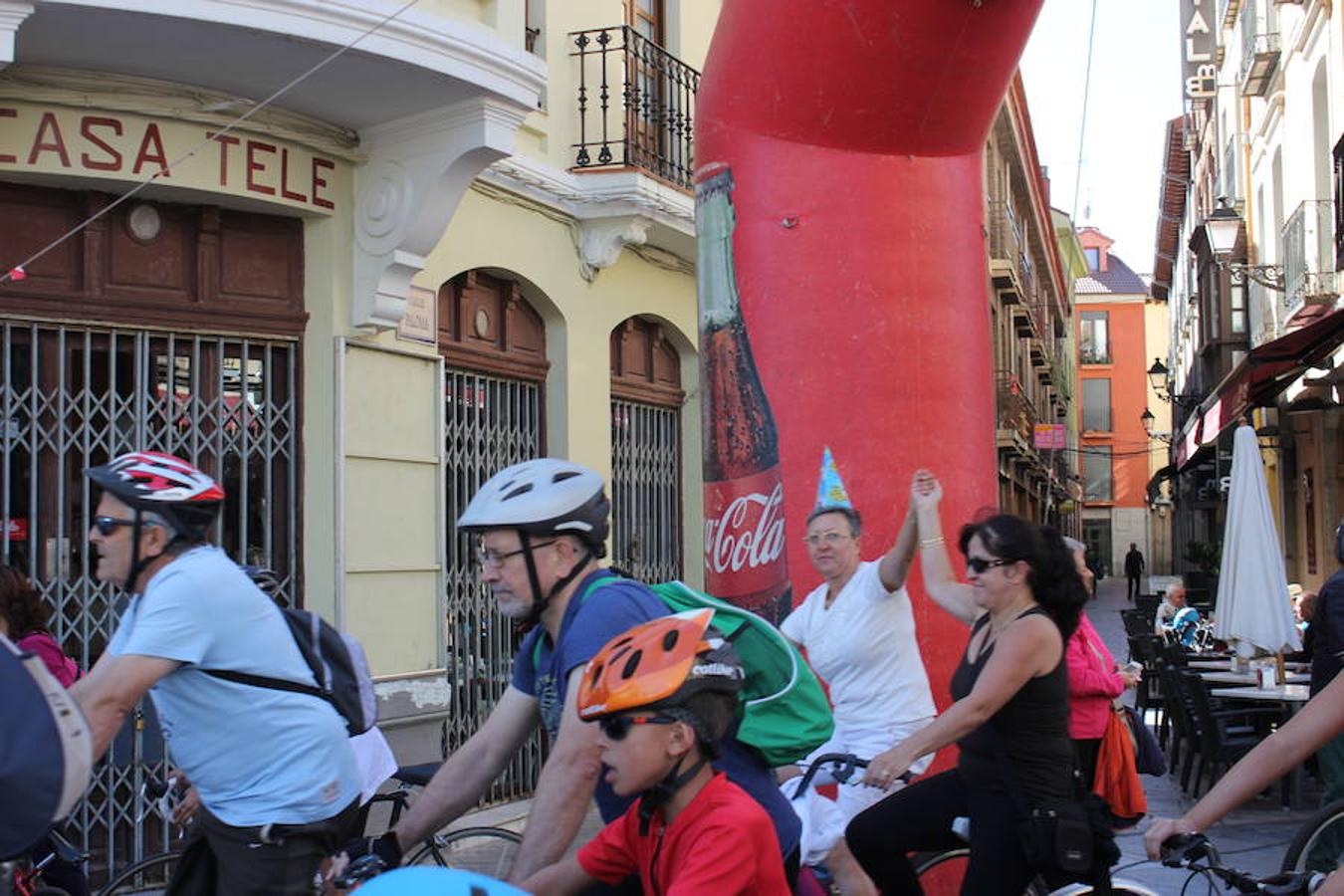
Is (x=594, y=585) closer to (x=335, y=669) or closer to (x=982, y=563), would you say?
(x=335, y=669)

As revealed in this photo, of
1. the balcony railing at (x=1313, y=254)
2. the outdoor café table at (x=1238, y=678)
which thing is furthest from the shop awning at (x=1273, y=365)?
the outdoor café table at (x=1238, y=678)

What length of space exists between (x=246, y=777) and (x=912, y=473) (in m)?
3.27

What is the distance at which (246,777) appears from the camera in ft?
13.3

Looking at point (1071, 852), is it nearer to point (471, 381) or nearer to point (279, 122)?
point (279, 122)

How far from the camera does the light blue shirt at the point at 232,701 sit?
3.96 metres

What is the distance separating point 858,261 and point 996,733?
2257mm

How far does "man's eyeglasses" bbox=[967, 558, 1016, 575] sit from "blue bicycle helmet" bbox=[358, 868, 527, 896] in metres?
3.26

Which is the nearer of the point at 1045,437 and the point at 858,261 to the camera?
the point at 858,261

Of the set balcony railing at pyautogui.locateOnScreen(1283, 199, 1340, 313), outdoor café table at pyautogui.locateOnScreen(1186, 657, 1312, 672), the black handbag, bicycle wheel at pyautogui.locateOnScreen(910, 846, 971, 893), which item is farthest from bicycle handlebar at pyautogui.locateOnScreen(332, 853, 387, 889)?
balcony railing at pyautogui.locateOnScreen(1283, 199, 1340, 313)

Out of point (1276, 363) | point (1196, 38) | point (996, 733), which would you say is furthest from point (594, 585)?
point (1196, 38)

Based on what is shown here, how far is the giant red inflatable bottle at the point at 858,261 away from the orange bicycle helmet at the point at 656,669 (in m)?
3.45

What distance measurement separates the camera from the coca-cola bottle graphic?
6.72 metres

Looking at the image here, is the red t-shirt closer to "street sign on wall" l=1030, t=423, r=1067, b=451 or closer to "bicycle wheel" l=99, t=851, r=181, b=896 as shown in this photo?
"bicycle wheel" l=99, t=851, r=181, b=896

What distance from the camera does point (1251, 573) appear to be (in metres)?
12.3
